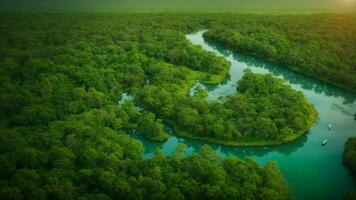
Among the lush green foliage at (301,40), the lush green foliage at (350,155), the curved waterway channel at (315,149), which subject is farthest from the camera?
the lush green foliage at (301,40)

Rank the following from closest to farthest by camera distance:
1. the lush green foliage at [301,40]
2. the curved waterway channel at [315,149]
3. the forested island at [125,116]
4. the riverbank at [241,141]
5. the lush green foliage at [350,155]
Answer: the forested island at [125,116], the curved waterway channel at [315,149], the lush green foliage at [350,155], the riverbank at [241,141], the lush green foliage at [301,40]

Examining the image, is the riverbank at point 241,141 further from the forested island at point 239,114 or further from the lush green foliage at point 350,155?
the lush green foliage at point 350,155

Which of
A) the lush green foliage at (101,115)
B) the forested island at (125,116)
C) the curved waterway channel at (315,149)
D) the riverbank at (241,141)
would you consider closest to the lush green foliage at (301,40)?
the forested island at (125,116)

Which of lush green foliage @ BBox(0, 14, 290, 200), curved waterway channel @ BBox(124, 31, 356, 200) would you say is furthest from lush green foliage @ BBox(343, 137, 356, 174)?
lush green foliage @ BBox(0, 14, 290, 200)

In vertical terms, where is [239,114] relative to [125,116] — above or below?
above

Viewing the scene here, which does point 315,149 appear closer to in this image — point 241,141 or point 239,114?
point 241,141

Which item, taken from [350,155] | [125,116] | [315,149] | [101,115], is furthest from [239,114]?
[101,115]

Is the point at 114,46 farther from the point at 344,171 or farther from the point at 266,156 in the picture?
the point at 344,171
